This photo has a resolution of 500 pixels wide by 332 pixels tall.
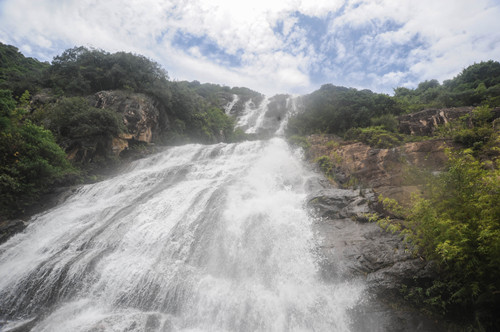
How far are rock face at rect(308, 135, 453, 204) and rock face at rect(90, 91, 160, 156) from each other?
15.4 m

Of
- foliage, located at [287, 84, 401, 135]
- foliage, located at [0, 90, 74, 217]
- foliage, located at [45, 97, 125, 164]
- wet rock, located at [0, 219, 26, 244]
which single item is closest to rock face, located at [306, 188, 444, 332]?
foliage, located at [287, 84, 401, 135]

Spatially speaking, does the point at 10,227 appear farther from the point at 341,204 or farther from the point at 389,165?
the point at 389,165

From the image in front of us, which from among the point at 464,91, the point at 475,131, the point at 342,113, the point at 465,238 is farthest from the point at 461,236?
the point at 464,91

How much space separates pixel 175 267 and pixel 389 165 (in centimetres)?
1011

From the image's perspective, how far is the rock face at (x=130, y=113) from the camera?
17859 mm

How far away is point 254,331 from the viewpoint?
5836mm

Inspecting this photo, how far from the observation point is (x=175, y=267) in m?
7.25

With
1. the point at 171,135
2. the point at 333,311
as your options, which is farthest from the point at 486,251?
the point at 171,135

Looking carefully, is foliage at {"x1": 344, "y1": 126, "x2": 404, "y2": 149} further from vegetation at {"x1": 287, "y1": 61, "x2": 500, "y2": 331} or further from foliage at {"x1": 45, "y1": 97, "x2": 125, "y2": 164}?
foliage at {"x1": 45, "y1": 97, "x2": 125, "y2": 164}

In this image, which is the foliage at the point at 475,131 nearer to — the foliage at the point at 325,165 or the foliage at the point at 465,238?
the foliage at the point at 465,238

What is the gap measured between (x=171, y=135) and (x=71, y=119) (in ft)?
28.3

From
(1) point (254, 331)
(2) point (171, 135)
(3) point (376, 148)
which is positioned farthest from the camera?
(2) point (171, 135)

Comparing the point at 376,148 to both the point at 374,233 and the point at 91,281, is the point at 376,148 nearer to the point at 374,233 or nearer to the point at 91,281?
the point at 374,233

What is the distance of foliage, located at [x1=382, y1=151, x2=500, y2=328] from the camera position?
4301 millimetres
